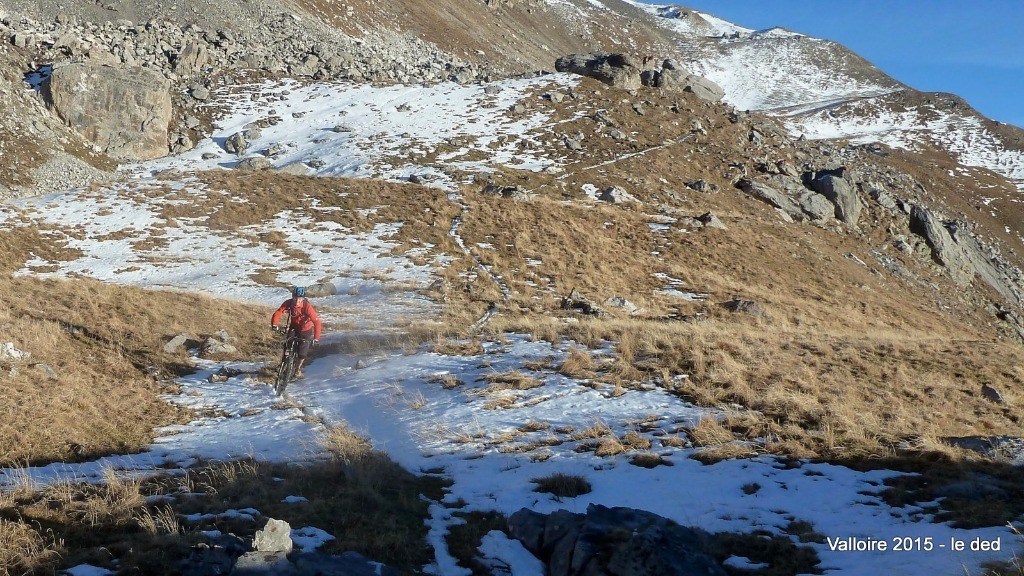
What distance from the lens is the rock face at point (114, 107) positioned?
34.1m

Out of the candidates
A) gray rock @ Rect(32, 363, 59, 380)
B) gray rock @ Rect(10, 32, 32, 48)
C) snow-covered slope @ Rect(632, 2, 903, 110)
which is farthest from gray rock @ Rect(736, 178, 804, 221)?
snow-covered slope @ Rect(632, 2, 903, 110)

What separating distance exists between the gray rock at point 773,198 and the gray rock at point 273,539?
37231 millimetres

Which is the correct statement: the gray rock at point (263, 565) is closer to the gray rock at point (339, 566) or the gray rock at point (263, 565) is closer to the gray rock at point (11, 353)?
the gray rock at point (339, 566)

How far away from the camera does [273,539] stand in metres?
5.07

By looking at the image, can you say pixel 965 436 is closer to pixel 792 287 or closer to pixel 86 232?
pixel 792 287

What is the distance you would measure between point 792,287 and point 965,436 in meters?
19.0

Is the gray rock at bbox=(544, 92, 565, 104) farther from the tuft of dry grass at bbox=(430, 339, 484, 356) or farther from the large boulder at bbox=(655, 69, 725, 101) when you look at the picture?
the tuft of dry grass at bbox=(430, 339, 484, 356)

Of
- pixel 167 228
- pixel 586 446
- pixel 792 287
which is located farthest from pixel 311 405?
pixel 792 287

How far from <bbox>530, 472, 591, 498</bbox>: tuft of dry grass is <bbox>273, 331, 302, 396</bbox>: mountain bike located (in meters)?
6.31

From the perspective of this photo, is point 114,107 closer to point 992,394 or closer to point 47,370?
point 47,370

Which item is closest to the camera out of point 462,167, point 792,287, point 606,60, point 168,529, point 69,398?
point 168,529

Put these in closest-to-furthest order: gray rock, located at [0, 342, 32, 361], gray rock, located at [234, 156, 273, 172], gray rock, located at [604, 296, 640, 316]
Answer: gray rock, located at [0, 342, 32, 361] < gray rock, located at [604, 296, 640, 316] < gray rock, located at [234, 156, 273, 172]

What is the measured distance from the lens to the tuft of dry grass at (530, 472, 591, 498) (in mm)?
7383

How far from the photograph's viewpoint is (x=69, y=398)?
9.91m
